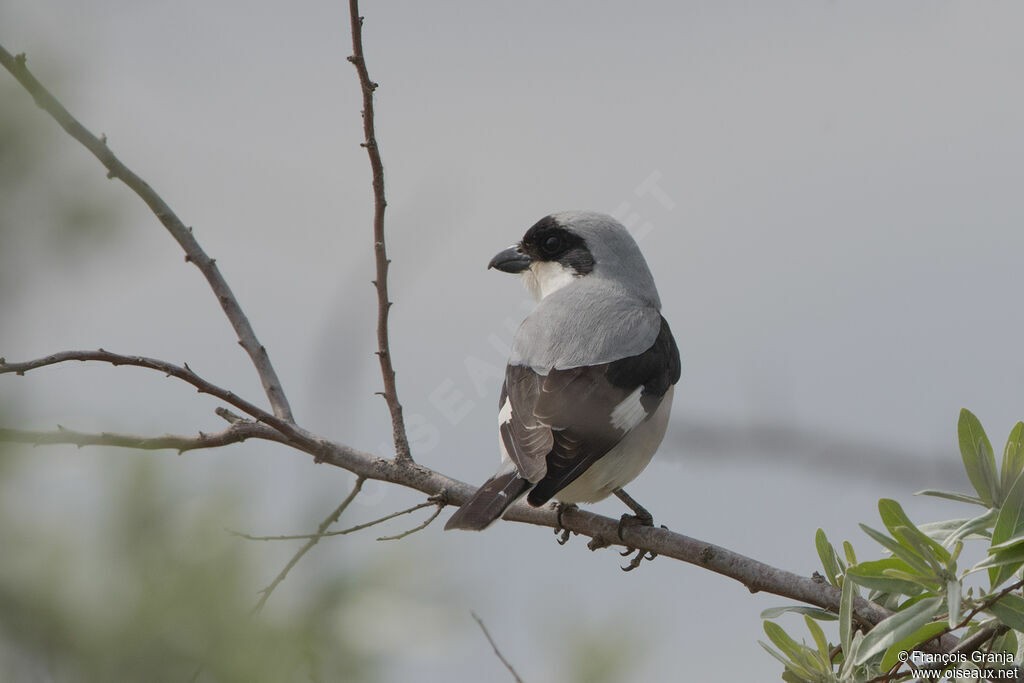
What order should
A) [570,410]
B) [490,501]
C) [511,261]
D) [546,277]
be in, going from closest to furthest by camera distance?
[490,501] → [570,410] → [546,277] → [511,261]

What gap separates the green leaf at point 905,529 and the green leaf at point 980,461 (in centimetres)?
18

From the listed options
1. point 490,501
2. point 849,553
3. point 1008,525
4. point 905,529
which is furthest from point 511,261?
point 1008,525

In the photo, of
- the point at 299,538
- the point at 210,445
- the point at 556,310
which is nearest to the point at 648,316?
the point at 556,310

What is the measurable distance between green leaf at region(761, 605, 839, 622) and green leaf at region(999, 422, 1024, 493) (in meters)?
0.54

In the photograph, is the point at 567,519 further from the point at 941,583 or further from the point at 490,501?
the point at 941,583

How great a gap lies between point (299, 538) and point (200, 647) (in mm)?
196

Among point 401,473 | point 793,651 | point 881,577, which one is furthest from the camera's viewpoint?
point 401,473

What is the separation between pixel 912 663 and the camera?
246cm

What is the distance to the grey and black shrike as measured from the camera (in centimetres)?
325

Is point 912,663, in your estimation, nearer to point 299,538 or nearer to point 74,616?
point 299,538

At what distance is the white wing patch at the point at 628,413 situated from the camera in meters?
3.57

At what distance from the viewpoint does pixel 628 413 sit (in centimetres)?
363

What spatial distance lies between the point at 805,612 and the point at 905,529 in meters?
0.50

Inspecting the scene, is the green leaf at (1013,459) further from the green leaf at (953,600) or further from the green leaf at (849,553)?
the green leaf at (849,553)
